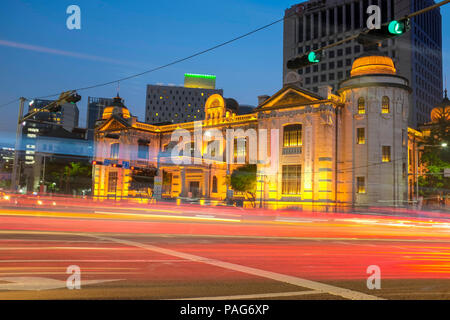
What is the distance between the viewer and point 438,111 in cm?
6394

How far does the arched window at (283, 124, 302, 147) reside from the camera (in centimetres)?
5175

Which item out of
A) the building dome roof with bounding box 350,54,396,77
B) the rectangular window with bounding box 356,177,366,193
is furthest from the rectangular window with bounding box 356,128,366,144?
the building dome roof with bounding box 350,54,396,77

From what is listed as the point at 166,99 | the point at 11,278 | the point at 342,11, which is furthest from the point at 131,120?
the point at 166,99

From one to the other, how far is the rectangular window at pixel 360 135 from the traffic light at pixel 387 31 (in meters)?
41.3

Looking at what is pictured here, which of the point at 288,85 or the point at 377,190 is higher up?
the point at 288,85

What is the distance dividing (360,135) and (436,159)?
11677 mm

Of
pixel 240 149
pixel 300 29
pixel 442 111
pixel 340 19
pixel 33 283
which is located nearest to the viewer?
pixel 33 283

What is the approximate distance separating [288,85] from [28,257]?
4593cm

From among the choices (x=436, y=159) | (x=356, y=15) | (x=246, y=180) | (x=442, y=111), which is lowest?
(x=246, y=180)

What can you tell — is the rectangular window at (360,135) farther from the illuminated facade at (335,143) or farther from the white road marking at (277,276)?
the white road marking at (277,276)

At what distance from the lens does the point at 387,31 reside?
33.4 ft

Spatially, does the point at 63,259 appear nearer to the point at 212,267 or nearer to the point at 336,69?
the point at 212,267

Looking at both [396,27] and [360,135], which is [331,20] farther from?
[396,27]

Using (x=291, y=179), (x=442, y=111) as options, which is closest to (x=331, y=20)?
(x=442, y=111)
